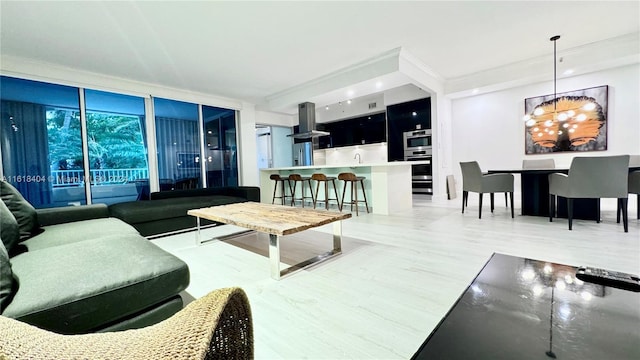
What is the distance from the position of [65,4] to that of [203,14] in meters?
1.33

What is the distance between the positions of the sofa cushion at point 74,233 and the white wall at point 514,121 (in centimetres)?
593

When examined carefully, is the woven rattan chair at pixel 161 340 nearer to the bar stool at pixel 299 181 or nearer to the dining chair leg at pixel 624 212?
the dining chair leg at pixel 624 212

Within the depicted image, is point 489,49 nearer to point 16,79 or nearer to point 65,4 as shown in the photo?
point 65,4

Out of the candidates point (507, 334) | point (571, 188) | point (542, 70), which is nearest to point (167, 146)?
point (507, 334)

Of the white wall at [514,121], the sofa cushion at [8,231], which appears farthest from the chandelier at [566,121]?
the sofa cushion at [8,231]

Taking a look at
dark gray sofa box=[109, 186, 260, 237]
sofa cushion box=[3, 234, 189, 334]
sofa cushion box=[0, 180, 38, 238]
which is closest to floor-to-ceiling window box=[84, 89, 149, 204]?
dark gray sofa box=[109, 186, 260, 237]

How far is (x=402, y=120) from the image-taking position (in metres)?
6.72

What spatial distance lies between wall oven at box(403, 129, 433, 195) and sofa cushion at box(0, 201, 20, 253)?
21.0ft

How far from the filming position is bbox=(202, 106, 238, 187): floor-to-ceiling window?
6340 mm

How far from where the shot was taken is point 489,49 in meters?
4.38

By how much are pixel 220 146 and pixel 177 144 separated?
1.07 meters

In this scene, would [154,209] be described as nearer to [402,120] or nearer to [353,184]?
[353,184]

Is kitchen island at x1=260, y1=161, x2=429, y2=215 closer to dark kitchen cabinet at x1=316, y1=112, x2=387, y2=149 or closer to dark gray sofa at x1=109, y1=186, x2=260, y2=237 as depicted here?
dark gray sofa at x1=109, y1=186, x2=260, y2=237

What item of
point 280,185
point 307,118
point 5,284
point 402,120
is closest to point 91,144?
point 280,185
